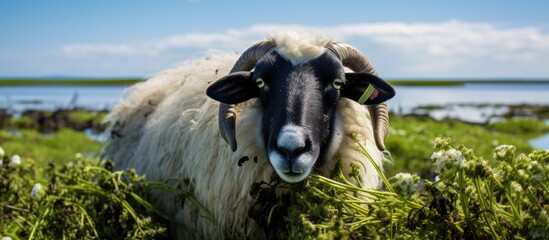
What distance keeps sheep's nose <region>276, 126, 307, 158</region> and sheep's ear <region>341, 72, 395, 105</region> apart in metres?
0.65

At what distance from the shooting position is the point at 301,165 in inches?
117

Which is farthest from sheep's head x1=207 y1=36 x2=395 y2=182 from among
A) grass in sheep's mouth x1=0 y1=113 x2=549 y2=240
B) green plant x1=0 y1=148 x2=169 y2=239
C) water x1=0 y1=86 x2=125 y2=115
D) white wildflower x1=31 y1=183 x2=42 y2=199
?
water x1=0 y1=86 x2=125 y2=115

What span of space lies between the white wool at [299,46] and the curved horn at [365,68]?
0.11 meters

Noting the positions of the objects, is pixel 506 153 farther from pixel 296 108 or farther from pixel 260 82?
pixel 260 82

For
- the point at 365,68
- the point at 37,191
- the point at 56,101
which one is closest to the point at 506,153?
the point at 365,68

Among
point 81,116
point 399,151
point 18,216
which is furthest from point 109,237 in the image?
point 81,116

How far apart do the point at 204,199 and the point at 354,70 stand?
58.4 inches

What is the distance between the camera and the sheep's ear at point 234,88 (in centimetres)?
358

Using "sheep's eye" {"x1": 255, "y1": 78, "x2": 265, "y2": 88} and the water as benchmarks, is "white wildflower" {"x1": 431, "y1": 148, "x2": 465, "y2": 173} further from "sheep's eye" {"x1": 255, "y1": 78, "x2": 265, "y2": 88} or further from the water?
the water

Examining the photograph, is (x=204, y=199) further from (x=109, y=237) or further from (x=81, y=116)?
(x=81, y=116)

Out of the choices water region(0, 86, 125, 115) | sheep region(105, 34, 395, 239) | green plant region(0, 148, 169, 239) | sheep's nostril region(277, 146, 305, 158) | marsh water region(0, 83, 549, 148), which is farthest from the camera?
water region(0, 86, 125, 115)

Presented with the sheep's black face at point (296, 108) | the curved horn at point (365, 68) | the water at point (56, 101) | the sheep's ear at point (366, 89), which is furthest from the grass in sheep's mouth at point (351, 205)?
the water at point (56, 101)

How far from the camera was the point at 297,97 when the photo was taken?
3.25 metres

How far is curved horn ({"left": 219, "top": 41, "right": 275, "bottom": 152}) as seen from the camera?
3533mm
